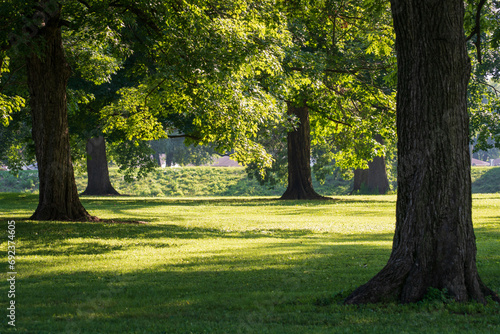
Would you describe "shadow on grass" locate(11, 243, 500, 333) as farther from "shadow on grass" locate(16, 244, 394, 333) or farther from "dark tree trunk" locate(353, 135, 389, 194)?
"dark tree trunk" locate(353, 135, 389, 194)

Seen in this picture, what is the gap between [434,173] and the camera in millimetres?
6797

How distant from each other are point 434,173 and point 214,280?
3.85 m

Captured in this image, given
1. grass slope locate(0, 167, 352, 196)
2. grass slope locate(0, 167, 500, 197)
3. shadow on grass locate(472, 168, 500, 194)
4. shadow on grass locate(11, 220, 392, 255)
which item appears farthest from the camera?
grass slope locate(0, 167, 352, 196)

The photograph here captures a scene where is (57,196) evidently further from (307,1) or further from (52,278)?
(307,1)

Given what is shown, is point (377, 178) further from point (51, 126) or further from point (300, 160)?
point (51, 126)

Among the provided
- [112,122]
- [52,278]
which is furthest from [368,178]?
[52,278]

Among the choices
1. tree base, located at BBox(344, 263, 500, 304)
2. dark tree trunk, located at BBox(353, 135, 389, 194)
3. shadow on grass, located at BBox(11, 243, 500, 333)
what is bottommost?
shadow on grass, located at BBox(11, 243, 500, 333)

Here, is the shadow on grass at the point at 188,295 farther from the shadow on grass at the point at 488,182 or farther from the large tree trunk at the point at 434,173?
the shadow on grass at the point at 488,182

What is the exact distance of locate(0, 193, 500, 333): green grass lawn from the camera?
6.09 metres

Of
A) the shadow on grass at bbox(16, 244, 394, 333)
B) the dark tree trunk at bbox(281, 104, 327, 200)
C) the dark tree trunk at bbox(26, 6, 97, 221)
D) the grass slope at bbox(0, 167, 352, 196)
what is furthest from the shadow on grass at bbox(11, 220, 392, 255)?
the grass slope at bbox(0, 167, 352, 196)

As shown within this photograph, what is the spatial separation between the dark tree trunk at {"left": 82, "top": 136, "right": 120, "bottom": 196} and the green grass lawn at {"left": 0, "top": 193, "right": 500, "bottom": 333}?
Answer: 20.9 m

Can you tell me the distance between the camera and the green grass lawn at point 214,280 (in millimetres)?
6090

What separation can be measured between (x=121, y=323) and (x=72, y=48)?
17.2m

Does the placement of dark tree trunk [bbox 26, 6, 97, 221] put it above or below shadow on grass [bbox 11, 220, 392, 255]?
above
